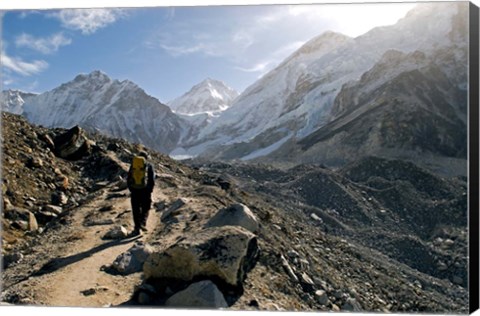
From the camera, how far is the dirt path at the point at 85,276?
6105mm

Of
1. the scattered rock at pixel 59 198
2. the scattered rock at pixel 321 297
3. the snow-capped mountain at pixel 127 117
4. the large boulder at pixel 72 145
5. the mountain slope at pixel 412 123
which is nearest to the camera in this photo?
the scattered rock at pixel 321 297

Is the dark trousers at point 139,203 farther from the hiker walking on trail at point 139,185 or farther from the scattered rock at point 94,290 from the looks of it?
the scattered rock at point 94,290

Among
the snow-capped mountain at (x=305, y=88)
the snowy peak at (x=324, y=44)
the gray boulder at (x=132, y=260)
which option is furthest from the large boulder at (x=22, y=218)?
the snowy peak at (x=324, y=44)

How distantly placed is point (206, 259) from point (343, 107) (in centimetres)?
7142

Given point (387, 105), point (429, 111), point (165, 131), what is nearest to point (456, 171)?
point (429, 111)

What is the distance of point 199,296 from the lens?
5.98 metres

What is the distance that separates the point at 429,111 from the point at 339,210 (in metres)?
29.5

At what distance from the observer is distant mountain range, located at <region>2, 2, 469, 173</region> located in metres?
44.8

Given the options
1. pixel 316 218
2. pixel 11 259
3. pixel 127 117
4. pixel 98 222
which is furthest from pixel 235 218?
pixel 127 117

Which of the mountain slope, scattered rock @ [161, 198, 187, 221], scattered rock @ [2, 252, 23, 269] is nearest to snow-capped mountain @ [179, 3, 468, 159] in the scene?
the mountain slope

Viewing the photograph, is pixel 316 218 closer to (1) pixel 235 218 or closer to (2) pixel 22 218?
(1) pixel 235 218

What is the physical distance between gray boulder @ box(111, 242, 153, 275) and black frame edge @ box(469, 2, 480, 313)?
448cm

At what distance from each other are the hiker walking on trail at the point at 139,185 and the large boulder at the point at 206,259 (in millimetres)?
1723

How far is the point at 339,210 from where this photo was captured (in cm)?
2209
